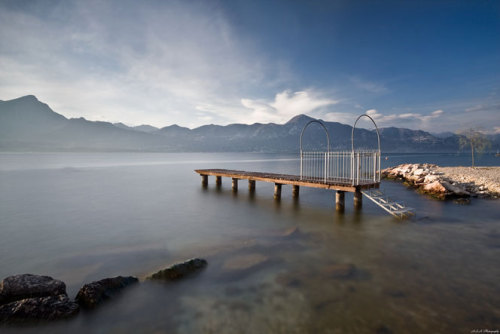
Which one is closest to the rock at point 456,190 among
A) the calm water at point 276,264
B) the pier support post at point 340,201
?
the calm water at point 276,264

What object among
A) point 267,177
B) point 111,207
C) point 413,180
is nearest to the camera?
point 111,207

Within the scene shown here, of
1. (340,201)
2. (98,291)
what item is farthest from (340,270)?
(340,201)

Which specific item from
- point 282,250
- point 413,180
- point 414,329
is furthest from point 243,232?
point 413,180

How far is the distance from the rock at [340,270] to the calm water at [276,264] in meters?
0.07

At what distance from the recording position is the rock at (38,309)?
549 cm

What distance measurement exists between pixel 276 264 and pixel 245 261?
109 centimetres

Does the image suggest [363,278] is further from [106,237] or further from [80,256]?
[106,237]

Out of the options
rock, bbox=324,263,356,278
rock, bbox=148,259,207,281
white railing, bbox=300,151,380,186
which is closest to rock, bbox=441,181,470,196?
white railing, bbox=300,151,380,186

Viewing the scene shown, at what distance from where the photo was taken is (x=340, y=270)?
8008mm

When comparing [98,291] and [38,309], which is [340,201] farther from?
[38,309]

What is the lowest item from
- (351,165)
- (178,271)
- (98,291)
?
(178,271)

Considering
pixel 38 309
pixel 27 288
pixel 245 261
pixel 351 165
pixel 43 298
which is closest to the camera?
pixel 38 309

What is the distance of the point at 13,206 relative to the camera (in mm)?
18656

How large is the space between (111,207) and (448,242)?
20.2 metres
